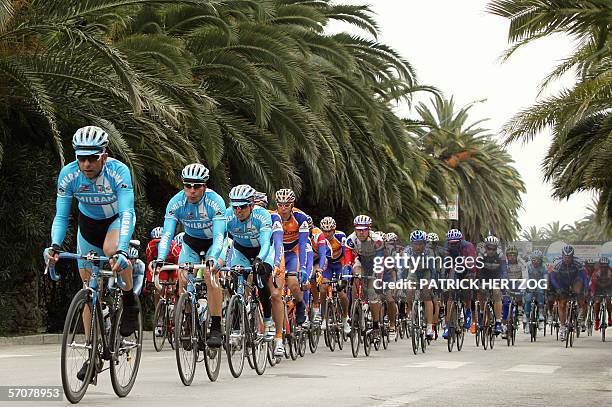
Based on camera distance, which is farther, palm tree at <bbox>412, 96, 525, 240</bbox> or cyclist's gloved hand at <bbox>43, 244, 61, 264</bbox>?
palm tree at <bbox>412, 96, 525, 240</bbox>

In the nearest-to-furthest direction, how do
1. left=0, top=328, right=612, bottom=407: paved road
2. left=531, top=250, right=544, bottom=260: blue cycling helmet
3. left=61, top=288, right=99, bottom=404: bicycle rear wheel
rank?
left=61, top=288, right=99, bottom=404: bicycle rear wheel
left=0, top=328, right=612, bottom=407: paved road
left=531, top=250, right=544, bottom=260: blue cycling helmet

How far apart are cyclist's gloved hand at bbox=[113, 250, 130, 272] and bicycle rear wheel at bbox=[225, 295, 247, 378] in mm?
3058

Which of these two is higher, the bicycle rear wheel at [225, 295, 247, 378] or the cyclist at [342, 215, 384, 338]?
the cyclist at [342, 215, 384, 338]

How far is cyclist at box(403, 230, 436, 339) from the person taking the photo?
2067 centimetres

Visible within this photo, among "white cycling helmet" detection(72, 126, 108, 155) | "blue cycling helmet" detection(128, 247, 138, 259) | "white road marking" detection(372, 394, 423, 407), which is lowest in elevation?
"white road marking" detection(372, 394, 423, 407)

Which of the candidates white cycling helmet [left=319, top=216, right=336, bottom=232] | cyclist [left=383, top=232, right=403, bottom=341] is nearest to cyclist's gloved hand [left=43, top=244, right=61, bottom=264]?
cyclist [left=383, top=232, right=403, bottom=341]

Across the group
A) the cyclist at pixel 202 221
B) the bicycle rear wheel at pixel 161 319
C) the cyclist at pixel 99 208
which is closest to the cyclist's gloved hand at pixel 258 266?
the cyclist at pixel 202 221

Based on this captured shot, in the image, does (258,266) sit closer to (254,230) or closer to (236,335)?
(254,230)

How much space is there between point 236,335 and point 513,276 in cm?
1446

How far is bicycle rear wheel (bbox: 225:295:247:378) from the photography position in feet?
41.3

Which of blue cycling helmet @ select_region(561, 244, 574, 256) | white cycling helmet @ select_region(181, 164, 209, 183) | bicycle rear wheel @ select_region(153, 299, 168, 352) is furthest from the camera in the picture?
blue cycling helmet @ select_region(561, 244, 574, 256)

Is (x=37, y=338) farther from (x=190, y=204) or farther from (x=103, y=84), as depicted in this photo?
(x=190, y=204)

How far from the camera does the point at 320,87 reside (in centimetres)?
2700

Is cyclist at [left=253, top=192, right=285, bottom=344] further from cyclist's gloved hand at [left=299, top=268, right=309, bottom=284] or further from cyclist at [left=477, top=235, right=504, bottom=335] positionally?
cyclist at [left=477, top=235, right=504, bottom=335]
